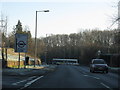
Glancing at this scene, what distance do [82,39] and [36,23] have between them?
293 feet

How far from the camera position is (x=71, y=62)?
441ft

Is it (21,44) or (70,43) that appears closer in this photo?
(21,44)

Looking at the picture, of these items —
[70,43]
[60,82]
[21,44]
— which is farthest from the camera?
[70,43]

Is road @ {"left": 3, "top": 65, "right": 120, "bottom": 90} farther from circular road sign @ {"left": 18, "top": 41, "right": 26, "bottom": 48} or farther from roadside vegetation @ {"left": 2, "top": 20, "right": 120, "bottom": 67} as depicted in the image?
roadside vegetation @ {"left": 2, "top": 20, "right": 120, "bottom": 67}

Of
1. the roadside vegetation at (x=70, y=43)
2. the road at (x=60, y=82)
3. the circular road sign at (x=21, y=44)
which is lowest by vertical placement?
the road at (x=60, y=82)

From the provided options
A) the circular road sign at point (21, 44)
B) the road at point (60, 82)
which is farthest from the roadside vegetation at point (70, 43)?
the road at point (60, 82)

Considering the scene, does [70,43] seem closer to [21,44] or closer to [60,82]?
[21,44]

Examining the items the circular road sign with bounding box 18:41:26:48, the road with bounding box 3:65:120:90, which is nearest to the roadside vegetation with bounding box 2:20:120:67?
the circular road sign with bounding box 18:41:26:48

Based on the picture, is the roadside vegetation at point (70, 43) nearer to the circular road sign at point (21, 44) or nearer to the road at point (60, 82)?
the circular road sign at point (21, 44)

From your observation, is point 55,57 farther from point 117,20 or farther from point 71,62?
point 117,20

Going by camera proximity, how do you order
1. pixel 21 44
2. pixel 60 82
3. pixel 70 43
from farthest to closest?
pixel 70 43
pixel 21 44
pixel 60 82

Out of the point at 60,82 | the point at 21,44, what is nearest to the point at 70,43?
the point at 21,44

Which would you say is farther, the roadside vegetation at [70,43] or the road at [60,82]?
the roadside vegetation at [70,43]

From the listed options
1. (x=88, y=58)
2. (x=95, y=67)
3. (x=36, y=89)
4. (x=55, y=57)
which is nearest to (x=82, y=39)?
(x=55, y=57)
